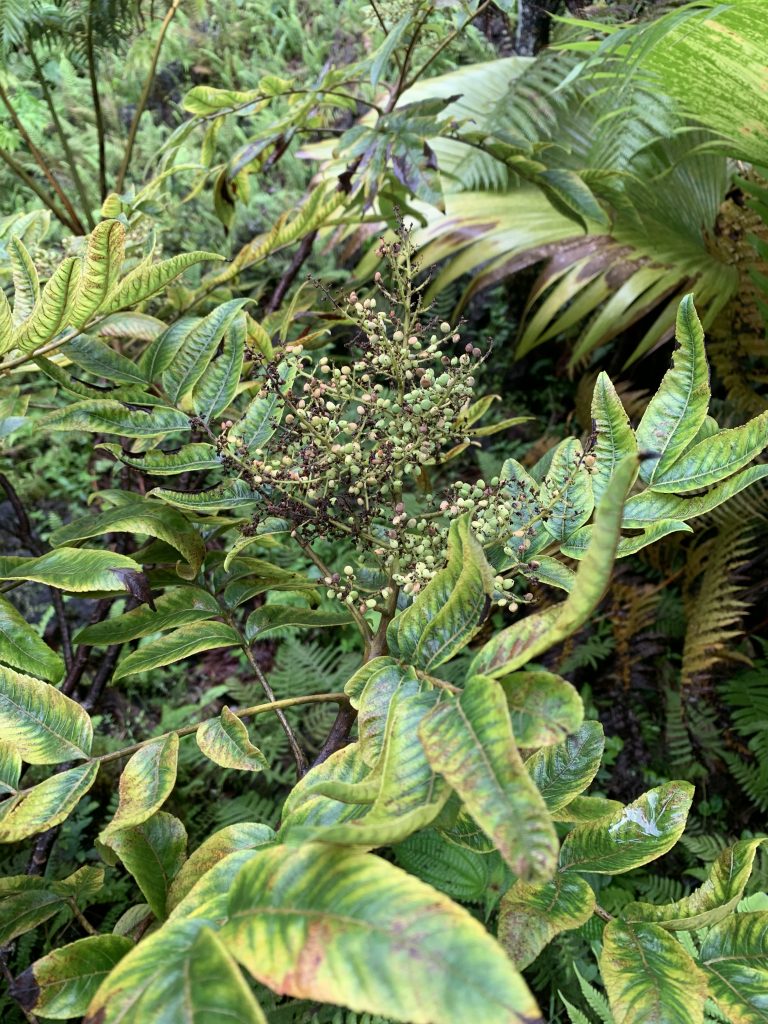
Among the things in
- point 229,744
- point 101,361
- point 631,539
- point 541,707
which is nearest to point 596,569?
point 541,707

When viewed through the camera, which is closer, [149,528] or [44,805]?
[44,805]

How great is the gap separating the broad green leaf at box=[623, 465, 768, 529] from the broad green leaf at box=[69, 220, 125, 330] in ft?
1.46

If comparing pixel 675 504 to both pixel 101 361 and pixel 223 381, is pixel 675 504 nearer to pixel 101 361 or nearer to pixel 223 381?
pixel 223 381

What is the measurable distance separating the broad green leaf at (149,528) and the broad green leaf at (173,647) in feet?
0.23

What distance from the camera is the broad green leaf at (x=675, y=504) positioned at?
50 centimetres

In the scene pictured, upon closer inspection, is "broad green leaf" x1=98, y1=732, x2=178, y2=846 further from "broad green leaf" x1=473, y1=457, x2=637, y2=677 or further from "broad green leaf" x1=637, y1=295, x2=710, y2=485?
"broad green leaf" x1=637, y1=295, x2=710, y2=485

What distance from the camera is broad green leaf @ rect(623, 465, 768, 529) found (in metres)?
0.50

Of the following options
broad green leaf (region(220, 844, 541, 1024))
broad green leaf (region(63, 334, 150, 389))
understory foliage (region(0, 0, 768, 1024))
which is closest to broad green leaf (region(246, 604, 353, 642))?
understory foliage (region(0, 0, 768, 1024))

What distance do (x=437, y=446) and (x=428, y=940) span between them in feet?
1.27

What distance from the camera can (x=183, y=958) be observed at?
33cm

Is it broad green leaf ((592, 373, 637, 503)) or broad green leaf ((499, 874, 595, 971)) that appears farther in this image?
broad green leaf ((592, 373, 637, 503))

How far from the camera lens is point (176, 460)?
0.69 meters

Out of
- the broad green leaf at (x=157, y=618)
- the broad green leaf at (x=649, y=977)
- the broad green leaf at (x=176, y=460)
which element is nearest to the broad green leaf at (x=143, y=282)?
the broad green leaf at (x=176, y=460)

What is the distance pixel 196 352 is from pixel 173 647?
0.29 meters
